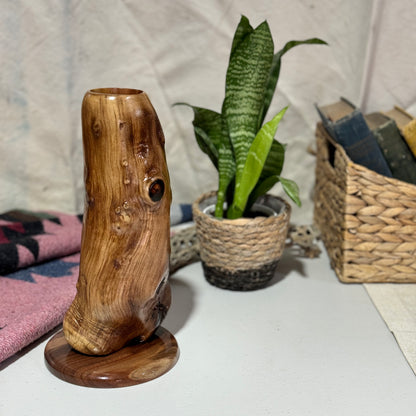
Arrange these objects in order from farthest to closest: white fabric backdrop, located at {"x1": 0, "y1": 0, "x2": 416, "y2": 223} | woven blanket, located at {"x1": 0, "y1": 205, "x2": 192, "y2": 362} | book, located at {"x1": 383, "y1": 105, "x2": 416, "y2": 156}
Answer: white fabric backdrop, located at {"x1": 0, "y1": 0, "x2": 416, "y2": 223} → book, located at {"x1": 383, "y1": 105, "x2": 416, "y2": 156} → woven blanket, located at {"x1": 0, "y1": 205, "x2": 192, "y2": 362}

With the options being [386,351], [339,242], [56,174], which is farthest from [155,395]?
[56,174]

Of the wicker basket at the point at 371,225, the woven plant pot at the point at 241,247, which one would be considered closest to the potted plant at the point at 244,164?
the woven plant pot at the point at 241,247

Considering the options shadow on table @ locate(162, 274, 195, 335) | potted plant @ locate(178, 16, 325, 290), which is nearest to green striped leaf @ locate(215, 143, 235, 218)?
potted plant @ locate(178, 16, 325, 290)

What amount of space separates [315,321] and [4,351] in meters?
0.49

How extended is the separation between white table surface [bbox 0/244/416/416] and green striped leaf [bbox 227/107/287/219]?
0.17 metres

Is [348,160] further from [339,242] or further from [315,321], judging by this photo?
[315,321]

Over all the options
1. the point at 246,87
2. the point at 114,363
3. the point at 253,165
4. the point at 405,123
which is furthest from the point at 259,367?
the point at 405,123

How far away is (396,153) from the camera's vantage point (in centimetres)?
108

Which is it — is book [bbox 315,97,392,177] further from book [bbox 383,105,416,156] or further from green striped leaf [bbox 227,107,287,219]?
green striped leaf [bbox 227,107,287,219]

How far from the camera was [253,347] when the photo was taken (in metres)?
0.87

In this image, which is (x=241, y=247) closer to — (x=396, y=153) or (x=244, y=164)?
(x=244, y=164)

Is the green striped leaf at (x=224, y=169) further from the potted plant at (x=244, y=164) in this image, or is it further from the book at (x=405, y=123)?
the book at (x=405, y=123)

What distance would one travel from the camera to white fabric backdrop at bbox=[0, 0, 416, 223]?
1.19 meters

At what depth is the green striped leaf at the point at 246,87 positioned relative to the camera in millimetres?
930
